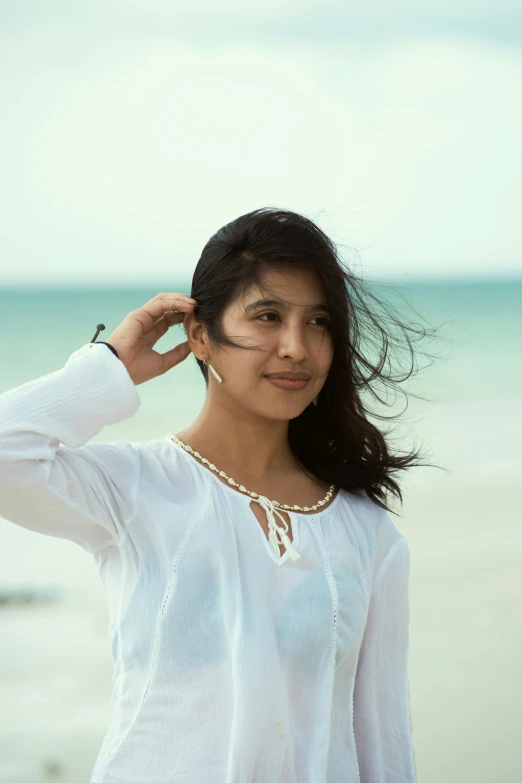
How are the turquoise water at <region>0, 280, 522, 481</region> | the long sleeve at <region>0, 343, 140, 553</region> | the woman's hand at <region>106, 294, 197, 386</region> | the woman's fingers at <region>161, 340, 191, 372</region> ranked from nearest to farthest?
the long sleeve at <region>0, 343, 140, 553</region>, the woman's hand at <region>106, 294, 197, 386</region>, the woman's fingers at <region>161, 340, 191, 372</region>, the turquoise water at <region>0, 280, 522, 481</region>

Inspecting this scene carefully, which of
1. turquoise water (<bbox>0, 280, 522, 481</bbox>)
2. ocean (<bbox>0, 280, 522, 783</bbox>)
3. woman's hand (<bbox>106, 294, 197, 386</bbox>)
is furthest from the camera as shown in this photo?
turquoise water (<bbox>0, 280, 522, 481</bbox>)

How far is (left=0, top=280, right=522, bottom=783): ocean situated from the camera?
466 cm

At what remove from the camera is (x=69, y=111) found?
9617mm

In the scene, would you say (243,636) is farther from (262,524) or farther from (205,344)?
(205,344)

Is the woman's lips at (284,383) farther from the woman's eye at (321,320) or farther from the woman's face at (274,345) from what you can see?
the woman's eye at (321,320)

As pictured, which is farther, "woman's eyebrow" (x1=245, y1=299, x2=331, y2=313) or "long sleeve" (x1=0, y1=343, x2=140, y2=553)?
"woman's eyebrow" (x1=245, y1=299, x2=331, y2=313)

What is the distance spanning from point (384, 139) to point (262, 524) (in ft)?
25.3

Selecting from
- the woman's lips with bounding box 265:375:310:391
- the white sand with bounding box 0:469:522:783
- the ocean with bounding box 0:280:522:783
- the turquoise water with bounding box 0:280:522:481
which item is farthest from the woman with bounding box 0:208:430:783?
the turquoise water with bounding box 0:280:522:481

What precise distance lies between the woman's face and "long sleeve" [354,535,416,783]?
0.37 m

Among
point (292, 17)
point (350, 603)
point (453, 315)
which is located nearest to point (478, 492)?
point (453, 315)

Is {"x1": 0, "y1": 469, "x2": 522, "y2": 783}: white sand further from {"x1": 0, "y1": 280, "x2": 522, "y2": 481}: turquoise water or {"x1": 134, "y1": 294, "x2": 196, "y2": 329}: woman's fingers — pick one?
{"x1": 134, "y1": 294, "x2": 196, "y2": 329}: woman's fingers

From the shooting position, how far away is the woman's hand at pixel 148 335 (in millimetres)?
1891

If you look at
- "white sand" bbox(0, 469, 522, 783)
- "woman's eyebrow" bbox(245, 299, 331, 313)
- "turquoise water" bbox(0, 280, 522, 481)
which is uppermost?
"woman's eyebrow" bbox(245, 299, 331, 313)

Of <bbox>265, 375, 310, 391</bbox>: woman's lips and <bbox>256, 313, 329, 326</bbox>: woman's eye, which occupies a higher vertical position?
<bbox>256, 313, 329, 326</bbox>: woman's eye
